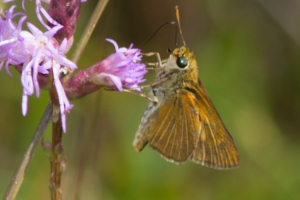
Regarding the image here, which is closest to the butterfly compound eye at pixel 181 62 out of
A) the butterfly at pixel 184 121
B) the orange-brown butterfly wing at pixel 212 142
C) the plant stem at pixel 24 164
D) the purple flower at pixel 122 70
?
the butterfly at pixel 184 121

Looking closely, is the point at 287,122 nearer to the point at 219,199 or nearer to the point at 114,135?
the point at 219,199

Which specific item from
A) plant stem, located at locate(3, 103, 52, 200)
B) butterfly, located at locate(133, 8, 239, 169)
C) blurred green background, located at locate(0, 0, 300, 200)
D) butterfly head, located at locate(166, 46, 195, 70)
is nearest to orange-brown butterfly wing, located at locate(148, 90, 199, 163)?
butterfly, located at locate(133, 8, 239, 169)

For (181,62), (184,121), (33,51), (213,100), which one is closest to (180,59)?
(181,62)

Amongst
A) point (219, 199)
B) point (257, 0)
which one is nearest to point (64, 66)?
point (219, 199)

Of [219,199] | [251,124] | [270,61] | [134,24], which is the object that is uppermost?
[134,24]

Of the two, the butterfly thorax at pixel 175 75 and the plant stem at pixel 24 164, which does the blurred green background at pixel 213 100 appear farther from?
the plant stem at pixel 24 164

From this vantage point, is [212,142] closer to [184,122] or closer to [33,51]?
[184,122]
